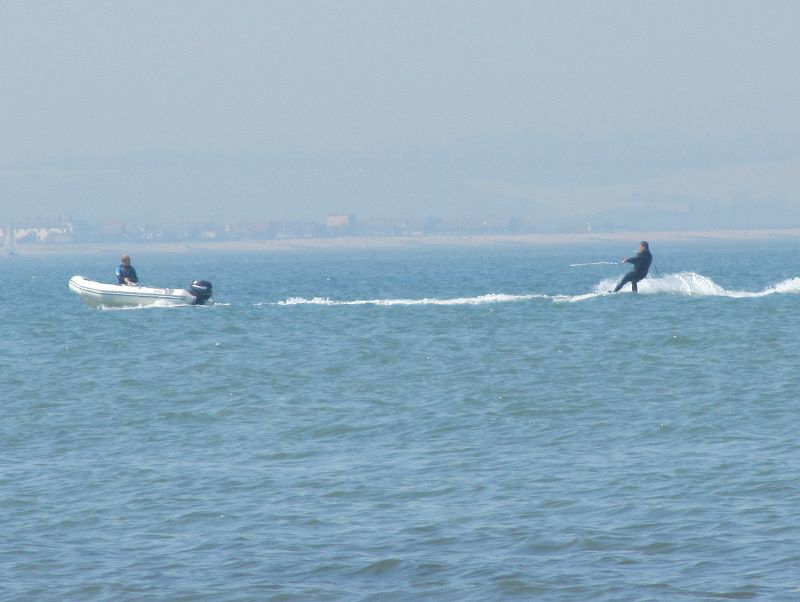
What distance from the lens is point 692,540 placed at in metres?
12.4

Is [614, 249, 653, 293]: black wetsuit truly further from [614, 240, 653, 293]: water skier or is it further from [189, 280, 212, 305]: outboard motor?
[189, 280, 212, 305]: outboard motor

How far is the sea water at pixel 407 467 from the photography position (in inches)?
459

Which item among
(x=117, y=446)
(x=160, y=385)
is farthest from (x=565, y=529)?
(x=160, y=385)

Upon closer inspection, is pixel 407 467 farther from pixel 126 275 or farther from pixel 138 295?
pixel 126 275

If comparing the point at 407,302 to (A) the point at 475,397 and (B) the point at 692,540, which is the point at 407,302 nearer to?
(A) the point at 475,397

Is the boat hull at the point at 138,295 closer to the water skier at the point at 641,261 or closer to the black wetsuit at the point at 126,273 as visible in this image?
the black wetsuit at the point at 126,273

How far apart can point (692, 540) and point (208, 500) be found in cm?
567

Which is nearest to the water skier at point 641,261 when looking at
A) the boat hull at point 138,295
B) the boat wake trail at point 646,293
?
the boat wake trail at point 646,293

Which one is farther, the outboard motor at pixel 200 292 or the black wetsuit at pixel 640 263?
the outboard motor at pixel 200 292

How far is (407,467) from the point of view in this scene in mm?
16484

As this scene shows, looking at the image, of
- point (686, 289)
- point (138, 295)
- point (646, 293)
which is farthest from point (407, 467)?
point (686, 289)

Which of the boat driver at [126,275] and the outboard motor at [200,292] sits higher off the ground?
the boat driver at [126,275]

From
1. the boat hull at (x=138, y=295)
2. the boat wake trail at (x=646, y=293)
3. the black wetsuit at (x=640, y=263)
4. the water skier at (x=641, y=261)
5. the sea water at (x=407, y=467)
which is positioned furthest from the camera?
the boat wake trail at (x=646, y=293)

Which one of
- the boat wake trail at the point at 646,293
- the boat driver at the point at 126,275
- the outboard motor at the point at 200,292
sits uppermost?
the boat driver at the point at 126,275
